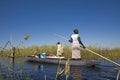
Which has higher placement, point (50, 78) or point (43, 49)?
point (43, 49)

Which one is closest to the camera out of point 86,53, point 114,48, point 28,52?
point 86,53

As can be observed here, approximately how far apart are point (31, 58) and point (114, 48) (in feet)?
33.8

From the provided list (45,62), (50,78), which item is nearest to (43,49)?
(45,62)

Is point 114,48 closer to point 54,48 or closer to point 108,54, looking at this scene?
point 108,54

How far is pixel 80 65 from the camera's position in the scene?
51.7 feet

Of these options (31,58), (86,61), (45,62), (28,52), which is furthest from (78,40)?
(28,52)

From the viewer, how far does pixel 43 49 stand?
94.8 feet

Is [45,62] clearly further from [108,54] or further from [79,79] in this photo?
[79,79]

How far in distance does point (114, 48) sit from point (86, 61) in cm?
1252

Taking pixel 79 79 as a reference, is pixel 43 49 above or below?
above

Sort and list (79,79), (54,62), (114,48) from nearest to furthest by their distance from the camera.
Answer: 1. (79,79)
2. (54,62)
3. (114,48)

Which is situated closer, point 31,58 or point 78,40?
point 78,40

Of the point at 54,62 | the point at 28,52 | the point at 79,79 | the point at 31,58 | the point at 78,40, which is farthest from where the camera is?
the point at 28,52

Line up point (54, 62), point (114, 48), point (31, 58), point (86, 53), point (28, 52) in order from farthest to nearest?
point (28, 52) → point (114, 48) → point (86, 53) → point (31, 58) → point (54, 62)
